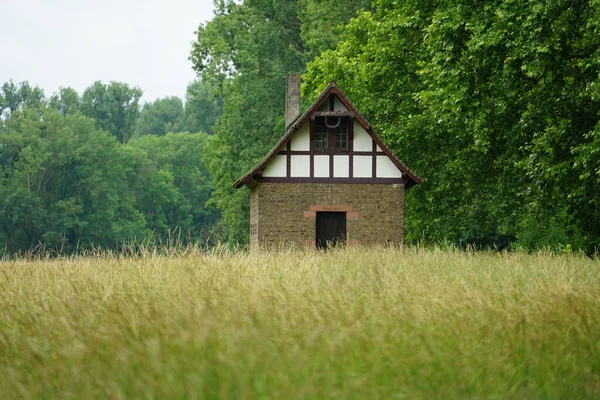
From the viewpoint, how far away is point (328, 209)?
102 feet

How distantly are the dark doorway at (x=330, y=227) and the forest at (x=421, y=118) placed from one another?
282cm

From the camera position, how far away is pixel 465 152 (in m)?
27.3

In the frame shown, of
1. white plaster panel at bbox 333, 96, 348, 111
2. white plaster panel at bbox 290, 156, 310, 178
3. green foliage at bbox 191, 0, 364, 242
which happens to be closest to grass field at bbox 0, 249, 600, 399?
white plaster panel at bbox 290, 156, 310, 178

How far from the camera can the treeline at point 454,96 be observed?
20.2 meters

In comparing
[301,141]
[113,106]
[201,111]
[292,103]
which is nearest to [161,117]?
[201,111]

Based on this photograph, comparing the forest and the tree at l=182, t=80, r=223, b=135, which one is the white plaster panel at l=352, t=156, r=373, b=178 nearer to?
the forest

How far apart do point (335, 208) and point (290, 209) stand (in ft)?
4.75

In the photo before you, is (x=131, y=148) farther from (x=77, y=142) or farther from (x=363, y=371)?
(x=363, y=371)

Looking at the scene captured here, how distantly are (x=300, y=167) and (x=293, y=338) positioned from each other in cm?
2387

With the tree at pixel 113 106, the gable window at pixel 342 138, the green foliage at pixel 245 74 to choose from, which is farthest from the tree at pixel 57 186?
the gable window at pixel 342 138

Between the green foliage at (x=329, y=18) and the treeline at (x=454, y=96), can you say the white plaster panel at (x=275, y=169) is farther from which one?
the green foliage at (x=329, y=18)

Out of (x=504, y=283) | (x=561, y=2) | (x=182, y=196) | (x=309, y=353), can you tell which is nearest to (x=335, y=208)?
(x=561, y=2)

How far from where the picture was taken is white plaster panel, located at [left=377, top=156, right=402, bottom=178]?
3105 cm

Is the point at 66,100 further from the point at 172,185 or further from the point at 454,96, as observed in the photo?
the point at 454,96
